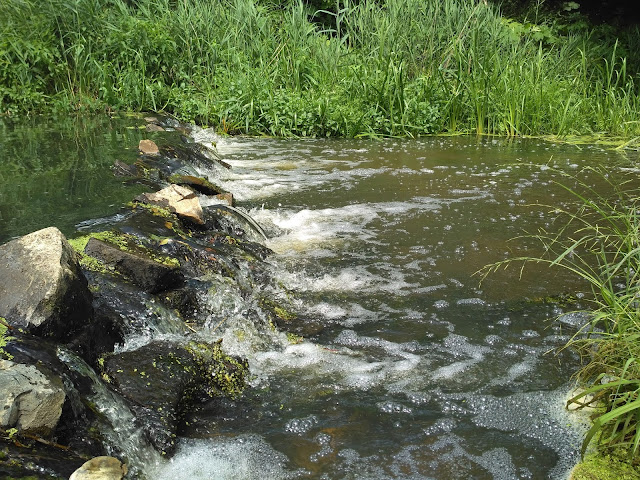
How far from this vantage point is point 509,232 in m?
5.12

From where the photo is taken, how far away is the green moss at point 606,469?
2305 mm

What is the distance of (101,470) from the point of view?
87.9 inches

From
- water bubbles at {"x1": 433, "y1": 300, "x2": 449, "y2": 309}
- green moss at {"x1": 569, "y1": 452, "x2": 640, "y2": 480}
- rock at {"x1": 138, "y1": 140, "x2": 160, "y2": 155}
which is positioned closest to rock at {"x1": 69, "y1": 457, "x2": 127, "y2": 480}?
green moss at {"x1": 569, "y1": 452, "x2": 640, "y2": 480}

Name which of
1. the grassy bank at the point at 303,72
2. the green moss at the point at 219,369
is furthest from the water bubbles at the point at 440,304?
the grassy bank at the point at 303,72

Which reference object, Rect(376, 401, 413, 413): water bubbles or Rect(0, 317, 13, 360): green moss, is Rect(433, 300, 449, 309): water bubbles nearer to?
Rect(376, 401, 413, 413): water bubbles

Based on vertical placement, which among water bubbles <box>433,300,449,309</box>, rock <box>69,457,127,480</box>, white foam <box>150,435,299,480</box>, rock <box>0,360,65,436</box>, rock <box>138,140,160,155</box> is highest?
rock <box>0,360,65,436</box>

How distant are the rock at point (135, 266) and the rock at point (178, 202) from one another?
1101 mm

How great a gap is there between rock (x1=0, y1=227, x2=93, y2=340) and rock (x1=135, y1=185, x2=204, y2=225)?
1.74 metres

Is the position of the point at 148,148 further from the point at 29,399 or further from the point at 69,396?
the point at 29,399

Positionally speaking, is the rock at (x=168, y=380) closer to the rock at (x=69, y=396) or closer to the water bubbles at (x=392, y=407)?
the rock at (x=69, y=396)

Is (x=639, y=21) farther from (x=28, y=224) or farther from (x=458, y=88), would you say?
(x=28, y=224)

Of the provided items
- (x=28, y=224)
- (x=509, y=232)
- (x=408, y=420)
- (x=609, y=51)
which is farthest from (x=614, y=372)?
(x=609, y=51)

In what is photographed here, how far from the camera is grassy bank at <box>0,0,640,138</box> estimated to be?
29.8ft

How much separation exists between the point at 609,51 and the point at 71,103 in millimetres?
8954
